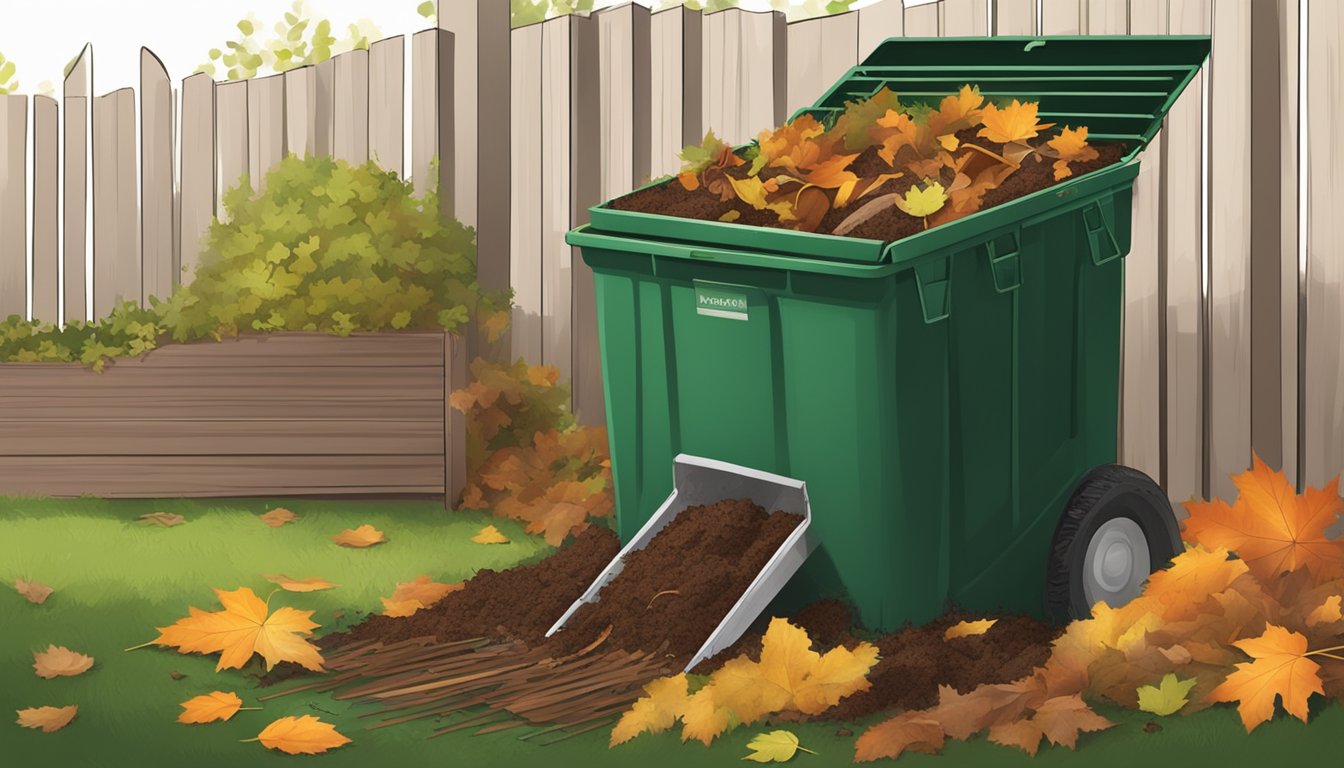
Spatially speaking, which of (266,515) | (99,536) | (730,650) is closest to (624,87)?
(266,515)

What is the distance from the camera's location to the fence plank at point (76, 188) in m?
7.09

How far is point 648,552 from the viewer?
438 cm

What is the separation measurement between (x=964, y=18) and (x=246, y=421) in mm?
2795

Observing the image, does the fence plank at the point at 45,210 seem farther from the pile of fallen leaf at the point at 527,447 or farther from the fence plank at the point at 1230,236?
the fence plank at the point at 1230,236

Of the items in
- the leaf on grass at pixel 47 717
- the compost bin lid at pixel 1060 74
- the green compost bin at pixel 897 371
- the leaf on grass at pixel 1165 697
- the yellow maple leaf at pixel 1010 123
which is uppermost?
the compost bin lid at pixel 1060 74

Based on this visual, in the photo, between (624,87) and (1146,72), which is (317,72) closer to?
(624,87)

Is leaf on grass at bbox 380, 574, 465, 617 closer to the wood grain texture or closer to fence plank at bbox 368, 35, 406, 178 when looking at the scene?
fence plank at bbox 368, 35, 406, 178

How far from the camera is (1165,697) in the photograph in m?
3.77

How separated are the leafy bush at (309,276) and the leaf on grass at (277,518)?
621 millimetres

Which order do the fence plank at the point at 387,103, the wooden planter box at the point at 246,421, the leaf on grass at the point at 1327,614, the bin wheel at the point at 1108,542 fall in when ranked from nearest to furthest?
the leaf on grass at the point at 1327,614
the bin wheel at the point at 1108,542
the wooden planter box at the point at 246,421
the fence plank at the point at 387,103

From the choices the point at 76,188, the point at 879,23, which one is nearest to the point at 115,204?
the point at 76,188

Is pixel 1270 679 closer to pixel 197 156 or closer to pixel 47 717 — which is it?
pixel 47 717

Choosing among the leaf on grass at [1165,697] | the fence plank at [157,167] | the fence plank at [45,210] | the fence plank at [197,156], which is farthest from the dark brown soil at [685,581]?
the fence plank at [45,210]

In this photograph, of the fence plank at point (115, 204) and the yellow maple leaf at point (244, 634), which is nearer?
the yellow maple leaf at point (244, 634)
